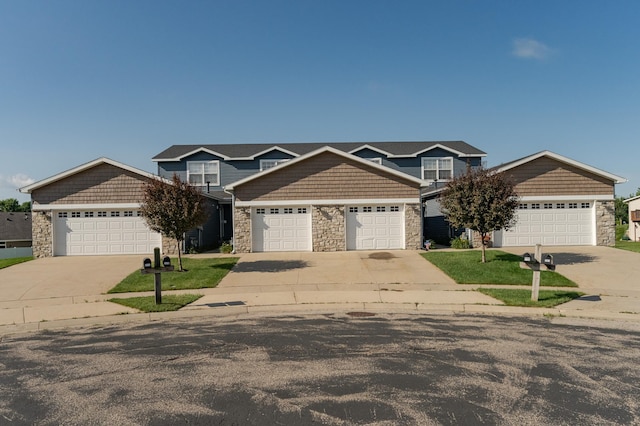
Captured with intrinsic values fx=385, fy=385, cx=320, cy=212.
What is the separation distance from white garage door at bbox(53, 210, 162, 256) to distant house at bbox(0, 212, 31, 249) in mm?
25057

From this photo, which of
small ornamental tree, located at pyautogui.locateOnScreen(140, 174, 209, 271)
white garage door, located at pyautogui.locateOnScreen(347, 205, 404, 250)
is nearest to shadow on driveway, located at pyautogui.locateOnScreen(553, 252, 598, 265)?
white garage door, located at pyautogui.locateOnScreen(347, 205, 404, 250)

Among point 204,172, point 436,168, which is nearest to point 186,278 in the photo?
point 204,172

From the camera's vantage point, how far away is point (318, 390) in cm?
464

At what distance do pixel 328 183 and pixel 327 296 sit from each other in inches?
394

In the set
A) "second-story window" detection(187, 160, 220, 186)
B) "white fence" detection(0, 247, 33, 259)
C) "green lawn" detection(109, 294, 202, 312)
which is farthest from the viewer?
"white fence" detection(0, 247, 33, 259)

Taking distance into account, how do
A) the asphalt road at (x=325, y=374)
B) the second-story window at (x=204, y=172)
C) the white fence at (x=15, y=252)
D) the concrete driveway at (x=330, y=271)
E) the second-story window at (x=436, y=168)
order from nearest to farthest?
the asphalt road at (x=325, y=374)
the concrete driveway at (x=330, y=271)
the second-story window at (x=204, y=172)
the second-story window at (x=436, y=168)
the white fence at (x=15, y=252)

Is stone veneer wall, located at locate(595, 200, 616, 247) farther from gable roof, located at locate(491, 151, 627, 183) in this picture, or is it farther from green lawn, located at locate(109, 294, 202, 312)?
green lawn, located at locate(109, 294, 202, 312)

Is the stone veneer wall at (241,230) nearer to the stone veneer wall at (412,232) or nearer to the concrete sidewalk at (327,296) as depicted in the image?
the concrete sidewalk at (327,296)

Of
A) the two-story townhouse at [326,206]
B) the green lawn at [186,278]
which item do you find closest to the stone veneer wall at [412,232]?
the two-story townhouse at [326,206]

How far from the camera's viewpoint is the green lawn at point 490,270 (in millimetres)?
12000

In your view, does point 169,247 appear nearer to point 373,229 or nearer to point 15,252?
point 373,229

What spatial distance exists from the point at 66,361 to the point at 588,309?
34.3 feet

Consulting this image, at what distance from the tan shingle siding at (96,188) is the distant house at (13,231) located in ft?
81.7

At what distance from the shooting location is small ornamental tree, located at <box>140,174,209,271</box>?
13484 mm
